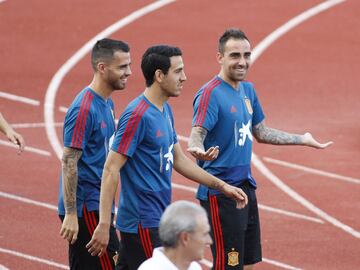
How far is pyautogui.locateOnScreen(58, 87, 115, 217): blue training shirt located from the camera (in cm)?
780

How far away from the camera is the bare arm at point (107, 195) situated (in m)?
7.23

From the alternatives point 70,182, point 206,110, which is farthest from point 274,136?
point 70,182

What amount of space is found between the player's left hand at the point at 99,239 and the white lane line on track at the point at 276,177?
15.9 ft

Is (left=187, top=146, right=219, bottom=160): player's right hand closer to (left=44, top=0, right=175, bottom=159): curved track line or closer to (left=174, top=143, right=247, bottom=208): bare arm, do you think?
(left=174, top=143, right=247, bottom=208): bare arm

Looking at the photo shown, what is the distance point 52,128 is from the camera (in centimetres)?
1553

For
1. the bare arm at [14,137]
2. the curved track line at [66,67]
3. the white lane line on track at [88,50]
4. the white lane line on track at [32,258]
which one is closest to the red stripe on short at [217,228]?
the bare arm at [14,137]

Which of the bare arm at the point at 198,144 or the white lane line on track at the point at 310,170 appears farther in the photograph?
the white lane line on track at the point at 310,170

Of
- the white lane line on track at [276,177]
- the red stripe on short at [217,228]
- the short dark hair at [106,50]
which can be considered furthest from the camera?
the white lane line on track at [276,177]

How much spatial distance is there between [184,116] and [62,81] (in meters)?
2.52

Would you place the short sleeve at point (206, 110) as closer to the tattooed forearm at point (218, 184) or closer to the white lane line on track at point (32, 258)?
the tattooed forearm at point (218, 184)

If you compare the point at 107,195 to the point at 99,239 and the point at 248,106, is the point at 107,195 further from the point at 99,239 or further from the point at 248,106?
the point at 248,106

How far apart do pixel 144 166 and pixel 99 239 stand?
1.92 feet

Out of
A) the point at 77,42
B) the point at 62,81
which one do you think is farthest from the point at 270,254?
the point at 77,42

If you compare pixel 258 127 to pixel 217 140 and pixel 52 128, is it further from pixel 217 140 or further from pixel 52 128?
pixel 52 128
